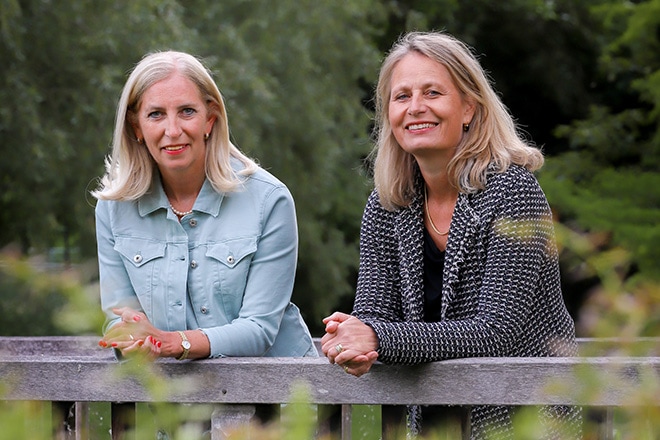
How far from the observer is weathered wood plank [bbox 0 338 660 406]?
2447 millimetres

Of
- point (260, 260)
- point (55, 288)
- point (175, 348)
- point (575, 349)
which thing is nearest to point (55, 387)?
point (175, 348)

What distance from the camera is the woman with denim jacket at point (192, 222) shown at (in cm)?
306

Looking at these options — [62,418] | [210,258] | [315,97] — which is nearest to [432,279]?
[210,258]

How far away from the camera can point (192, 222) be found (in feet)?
10.3

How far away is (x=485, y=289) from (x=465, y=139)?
1.57 ft

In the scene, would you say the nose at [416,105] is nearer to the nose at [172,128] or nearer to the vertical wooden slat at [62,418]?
the nose at [172,128]

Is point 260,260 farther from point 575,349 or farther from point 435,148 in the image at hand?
point 575,349

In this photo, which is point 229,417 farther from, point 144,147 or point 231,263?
point 144,147

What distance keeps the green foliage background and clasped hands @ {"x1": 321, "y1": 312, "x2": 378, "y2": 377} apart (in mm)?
6379

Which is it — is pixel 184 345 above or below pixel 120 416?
above

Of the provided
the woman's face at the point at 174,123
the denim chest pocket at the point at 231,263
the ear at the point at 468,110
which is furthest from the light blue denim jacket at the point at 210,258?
the ear at the point at 468,110

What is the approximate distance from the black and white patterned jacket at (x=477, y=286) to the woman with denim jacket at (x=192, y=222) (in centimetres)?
27

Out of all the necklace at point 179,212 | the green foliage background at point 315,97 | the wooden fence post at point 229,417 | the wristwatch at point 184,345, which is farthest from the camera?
the green foliage background at point 315,97

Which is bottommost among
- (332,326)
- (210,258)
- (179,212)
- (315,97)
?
(332,326)
